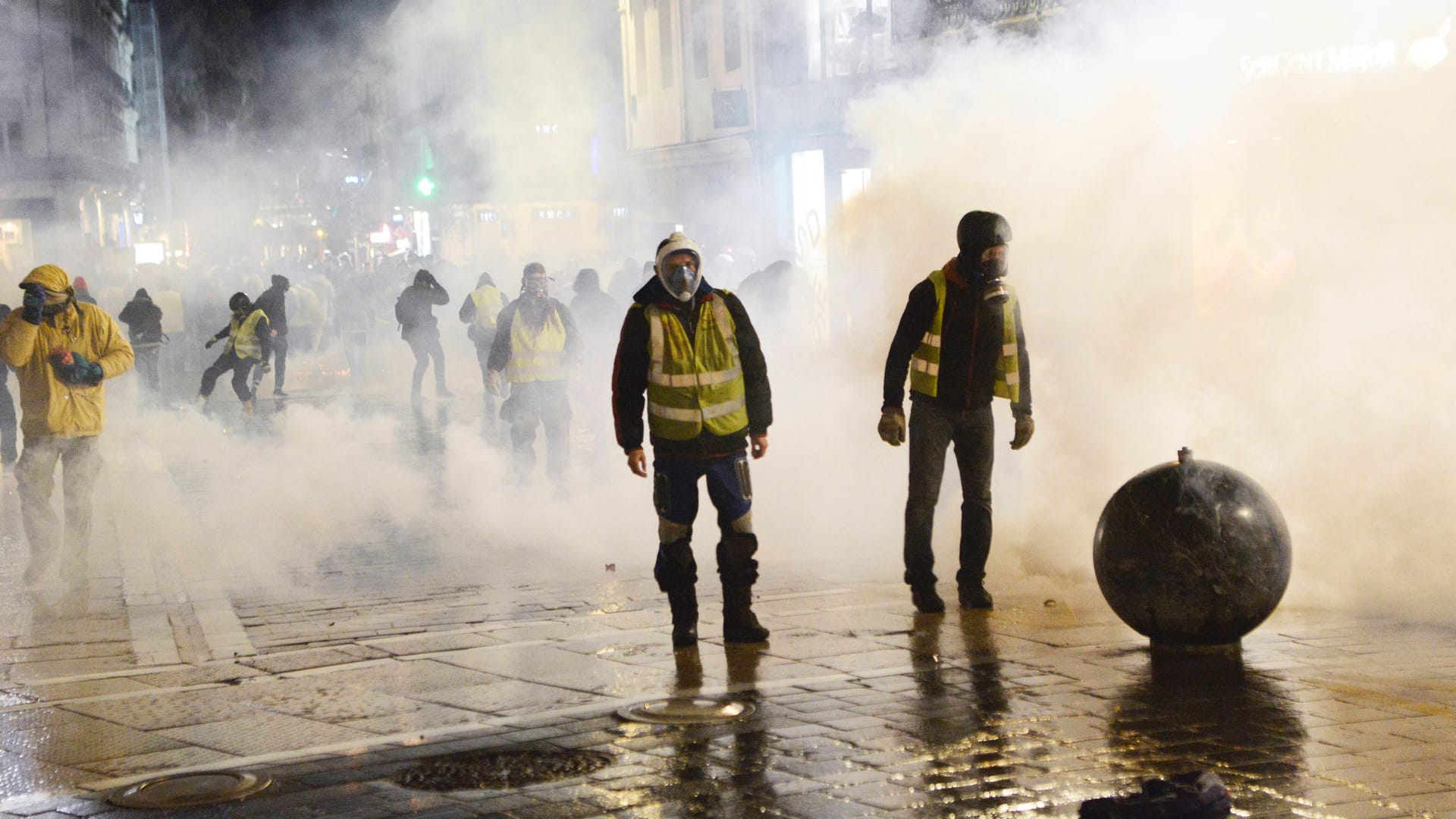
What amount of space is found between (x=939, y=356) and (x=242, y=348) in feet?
42.5

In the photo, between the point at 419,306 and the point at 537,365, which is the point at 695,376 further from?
the point at 419,306

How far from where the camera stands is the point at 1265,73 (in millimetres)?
8422

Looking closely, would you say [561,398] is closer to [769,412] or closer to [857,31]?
[769,412]

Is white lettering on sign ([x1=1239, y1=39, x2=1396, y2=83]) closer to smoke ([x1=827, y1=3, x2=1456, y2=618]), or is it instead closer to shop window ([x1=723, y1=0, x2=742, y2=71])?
smoke ([x1=827, y1=3, x2=1456, y2=618])

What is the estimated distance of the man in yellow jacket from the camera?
7.65 metres

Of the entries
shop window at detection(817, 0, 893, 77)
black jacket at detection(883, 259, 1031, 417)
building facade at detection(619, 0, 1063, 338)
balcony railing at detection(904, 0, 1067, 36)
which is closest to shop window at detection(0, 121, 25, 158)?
building facade at detection(619, 0, 1063, 338)

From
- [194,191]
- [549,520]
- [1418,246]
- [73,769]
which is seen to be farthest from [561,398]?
[194,191]

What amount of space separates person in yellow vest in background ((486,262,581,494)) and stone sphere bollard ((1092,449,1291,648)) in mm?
5811

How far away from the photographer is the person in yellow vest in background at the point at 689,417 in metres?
5.86

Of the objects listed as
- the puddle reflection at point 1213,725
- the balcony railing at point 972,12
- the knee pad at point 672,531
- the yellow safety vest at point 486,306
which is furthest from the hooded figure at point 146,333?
the puddle reflection at point 1213,725

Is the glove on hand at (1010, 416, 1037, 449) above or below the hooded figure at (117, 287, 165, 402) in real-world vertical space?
below

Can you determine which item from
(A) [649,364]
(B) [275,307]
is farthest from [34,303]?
(B) [275,307]

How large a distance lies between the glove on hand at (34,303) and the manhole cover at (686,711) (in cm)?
429

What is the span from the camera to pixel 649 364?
234 inches
